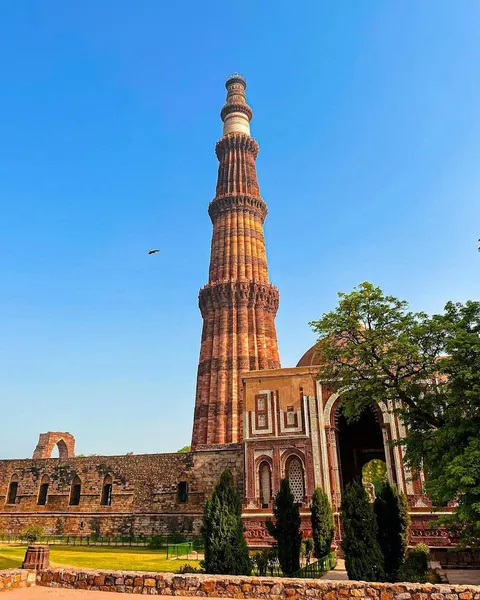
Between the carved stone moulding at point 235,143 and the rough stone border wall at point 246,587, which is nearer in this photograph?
the rough stone border wall at point 246,587

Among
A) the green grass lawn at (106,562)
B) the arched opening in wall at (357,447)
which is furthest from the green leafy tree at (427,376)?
the arched opening in wall at (357,447)

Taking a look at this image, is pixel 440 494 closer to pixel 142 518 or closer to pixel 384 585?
pixel 384 585

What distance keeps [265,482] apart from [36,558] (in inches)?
450

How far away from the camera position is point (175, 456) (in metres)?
26.4

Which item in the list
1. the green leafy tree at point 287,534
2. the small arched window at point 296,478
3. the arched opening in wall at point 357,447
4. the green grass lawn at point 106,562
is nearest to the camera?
the green leafy tree at point 287,534

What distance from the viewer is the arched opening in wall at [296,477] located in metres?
19.9

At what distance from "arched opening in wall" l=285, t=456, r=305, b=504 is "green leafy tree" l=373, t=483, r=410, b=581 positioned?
19.6 feet

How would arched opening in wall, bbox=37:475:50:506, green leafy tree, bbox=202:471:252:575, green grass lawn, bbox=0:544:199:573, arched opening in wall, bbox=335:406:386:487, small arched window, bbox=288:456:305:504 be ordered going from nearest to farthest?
1. green leafy tree, bbox=202:471:252:575
2. green grass lawn, bbox=0:544:199:573
3. small arched window, bbox=288:456:305:504
4. arched opening in wall, bbox=335:406:386:487
5. arched opening in wall, bbox=37:475:50:506

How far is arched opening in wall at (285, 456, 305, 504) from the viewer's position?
1991 cm

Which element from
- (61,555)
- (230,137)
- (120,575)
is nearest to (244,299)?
(230,137)

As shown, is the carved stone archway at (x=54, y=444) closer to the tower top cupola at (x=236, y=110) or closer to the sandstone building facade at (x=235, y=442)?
the sandstone building facade at (x=235, y=442)

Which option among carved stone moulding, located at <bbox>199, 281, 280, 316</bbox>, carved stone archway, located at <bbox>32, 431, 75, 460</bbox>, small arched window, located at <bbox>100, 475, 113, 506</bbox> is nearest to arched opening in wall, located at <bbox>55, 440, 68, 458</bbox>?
carved stone archway, located at <bbox>32, 431, 75, 460</bbox>

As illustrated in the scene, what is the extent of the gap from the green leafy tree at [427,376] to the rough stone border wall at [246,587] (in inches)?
88.4

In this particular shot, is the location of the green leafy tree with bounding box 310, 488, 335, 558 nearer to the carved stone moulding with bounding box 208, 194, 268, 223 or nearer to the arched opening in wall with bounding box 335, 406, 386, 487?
the arched opening in wall with bounding box 335, 406, 386, 487
